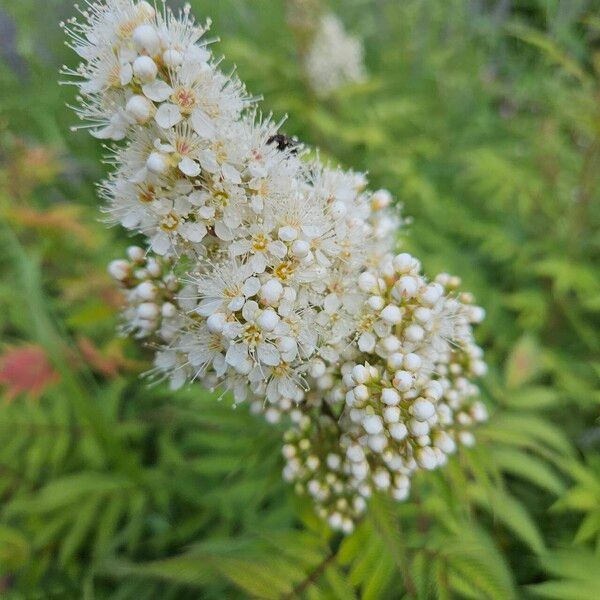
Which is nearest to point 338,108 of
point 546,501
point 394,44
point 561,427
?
point 394,44

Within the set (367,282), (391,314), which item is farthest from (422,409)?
(367,282)

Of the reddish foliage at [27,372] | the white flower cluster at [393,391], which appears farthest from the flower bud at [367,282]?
the reddish foliage at [27,372]

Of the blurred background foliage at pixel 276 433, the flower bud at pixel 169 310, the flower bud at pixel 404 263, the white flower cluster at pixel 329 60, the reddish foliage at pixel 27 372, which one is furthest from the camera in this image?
the white flower cluster at pixel 329 60

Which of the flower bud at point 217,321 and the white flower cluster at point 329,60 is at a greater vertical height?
the white flower cluster at point 329,60

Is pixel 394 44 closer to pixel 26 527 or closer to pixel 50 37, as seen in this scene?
pixel 50 37

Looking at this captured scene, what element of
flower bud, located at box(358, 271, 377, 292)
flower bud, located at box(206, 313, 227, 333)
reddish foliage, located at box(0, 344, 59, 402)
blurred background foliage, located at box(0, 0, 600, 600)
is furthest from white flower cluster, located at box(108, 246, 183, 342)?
reddish foliage, located at box(0, 344, 59, 402)

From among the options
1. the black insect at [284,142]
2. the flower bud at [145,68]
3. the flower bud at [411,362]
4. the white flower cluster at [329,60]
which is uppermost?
the white flower cluster at [329,60]

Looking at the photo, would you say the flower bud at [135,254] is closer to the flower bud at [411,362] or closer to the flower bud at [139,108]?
the flower bud at [139,108]

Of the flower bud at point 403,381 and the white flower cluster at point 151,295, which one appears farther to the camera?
the white flower cluster at point 151,295
